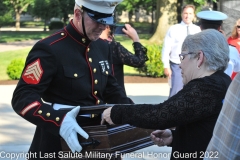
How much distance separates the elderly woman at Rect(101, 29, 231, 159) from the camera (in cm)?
264

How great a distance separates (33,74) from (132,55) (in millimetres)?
2611

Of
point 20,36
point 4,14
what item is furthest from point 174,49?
point 4,14

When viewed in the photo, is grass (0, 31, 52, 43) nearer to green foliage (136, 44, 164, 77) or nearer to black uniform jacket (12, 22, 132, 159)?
green foliage (136, 44, 164, 77)

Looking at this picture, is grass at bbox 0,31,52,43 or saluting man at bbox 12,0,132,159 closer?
saluting man at bbox 12,0,132,159

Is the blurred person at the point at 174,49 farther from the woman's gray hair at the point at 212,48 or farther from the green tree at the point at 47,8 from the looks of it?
the green tree at the point at 47,8

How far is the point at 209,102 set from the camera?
2.64 m

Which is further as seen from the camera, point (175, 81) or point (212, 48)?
point (175, 81)

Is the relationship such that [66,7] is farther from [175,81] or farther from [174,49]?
[175,81]

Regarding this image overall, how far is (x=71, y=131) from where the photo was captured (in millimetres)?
2793

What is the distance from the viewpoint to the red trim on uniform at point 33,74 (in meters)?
2.97

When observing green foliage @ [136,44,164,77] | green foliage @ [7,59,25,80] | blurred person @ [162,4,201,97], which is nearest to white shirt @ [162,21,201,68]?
blurred person @ [162,4,201,97]

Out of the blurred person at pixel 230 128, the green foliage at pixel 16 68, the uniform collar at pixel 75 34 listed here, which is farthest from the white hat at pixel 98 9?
the green foliage at pixel 16 68

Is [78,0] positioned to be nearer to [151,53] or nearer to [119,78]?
[119,78]

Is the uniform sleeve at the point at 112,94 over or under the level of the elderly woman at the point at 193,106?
under
